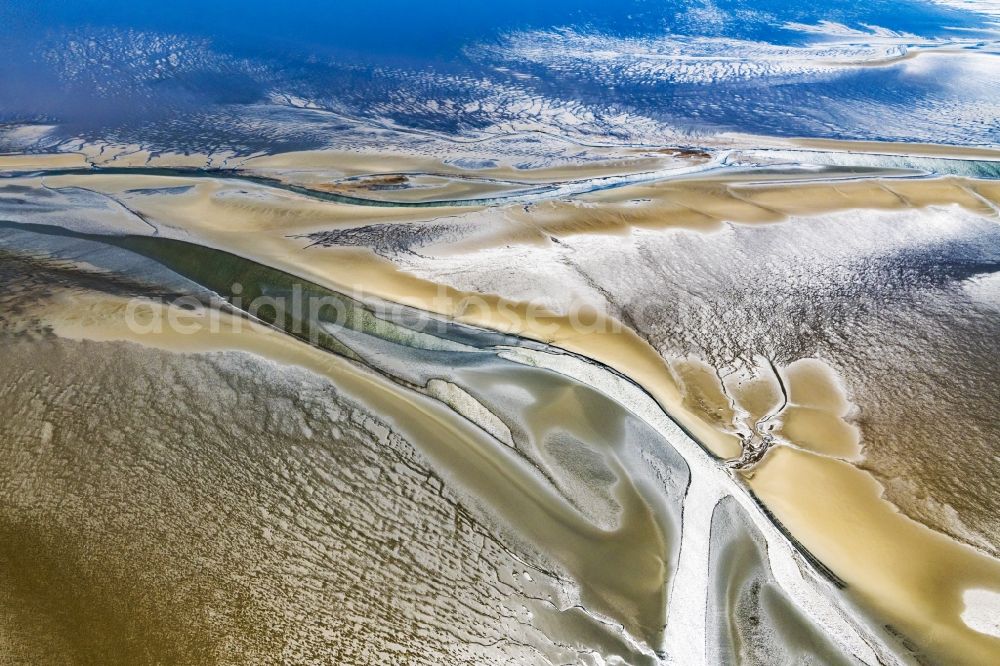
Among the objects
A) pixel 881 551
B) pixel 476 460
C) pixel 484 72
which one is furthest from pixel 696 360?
pixel 484 72

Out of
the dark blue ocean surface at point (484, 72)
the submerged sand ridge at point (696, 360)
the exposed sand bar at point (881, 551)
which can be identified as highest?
A: the dark blue ocean surface at point (484, 72)

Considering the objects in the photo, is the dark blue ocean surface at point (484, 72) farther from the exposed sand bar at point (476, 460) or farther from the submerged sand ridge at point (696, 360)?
the exposed sand bar at point (476, 460)

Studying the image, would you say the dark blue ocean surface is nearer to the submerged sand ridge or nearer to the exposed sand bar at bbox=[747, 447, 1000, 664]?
the submerged sand ridge

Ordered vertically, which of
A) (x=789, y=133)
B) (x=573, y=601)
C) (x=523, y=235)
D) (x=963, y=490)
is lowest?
(x=573, y=601)

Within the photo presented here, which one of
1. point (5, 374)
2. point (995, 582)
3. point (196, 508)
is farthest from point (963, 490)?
point (5, 374)

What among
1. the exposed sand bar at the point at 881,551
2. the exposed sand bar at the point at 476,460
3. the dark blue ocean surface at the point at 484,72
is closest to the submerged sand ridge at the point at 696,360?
the exposed sand bar at the point at 881,551

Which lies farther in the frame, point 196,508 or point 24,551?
point 196,508

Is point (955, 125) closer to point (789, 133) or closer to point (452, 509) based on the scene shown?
point (789, 133)
